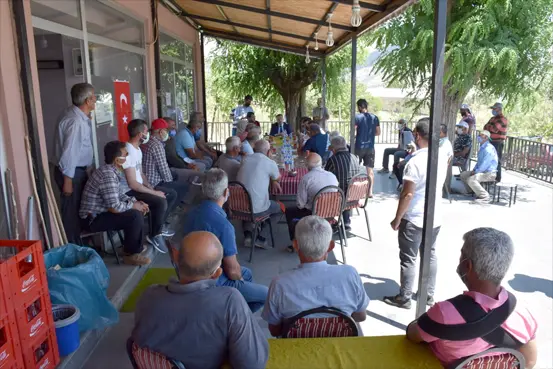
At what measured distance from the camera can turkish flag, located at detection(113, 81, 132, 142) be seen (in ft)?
18.2

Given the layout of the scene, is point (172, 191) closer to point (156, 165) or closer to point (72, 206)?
point (156, 165)

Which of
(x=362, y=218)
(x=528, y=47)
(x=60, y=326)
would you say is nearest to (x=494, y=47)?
(x=528, y=47)

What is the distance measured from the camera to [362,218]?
20.5 feet

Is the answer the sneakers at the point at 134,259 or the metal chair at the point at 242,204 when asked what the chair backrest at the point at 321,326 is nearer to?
the sneakers at the point at 134,259

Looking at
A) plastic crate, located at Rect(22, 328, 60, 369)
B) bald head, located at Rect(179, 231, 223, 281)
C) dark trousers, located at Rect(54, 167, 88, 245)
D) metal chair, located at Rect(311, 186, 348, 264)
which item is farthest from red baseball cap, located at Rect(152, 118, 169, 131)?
bald head, located at Rect(179, 231, 223, 281)

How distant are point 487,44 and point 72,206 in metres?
6.13

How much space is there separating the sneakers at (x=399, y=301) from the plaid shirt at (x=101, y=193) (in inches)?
93.4

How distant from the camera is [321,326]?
6.79ft

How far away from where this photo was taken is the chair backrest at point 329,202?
14.1 ft

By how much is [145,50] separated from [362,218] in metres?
3.92

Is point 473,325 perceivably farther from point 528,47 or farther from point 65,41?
point 528,47

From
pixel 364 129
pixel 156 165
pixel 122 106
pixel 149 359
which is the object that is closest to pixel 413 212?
pixel 149 359

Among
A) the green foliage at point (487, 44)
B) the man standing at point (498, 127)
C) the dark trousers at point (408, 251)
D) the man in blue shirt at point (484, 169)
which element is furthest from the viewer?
the man standing at point (498, 127)

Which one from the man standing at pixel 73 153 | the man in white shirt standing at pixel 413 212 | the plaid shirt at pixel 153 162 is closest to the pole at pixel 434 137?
the man in white shirt standing at pixel 413 212
